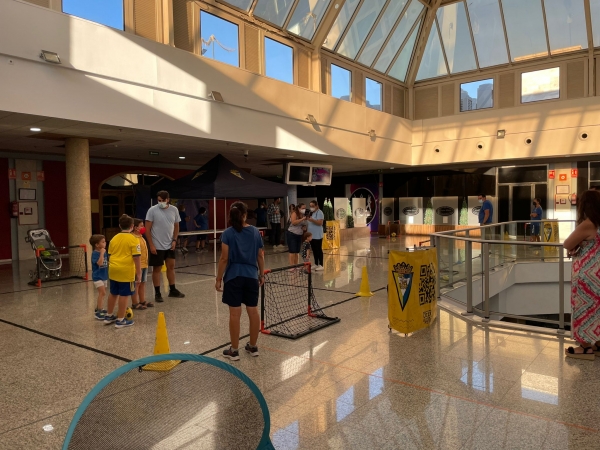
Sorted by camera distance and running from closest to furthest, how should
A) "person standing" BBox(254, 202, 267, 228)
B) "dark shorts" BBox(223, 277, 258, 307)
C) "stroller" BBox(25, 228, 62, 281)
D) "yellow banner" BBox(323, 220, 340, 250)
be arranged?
"dark shorts" BBox(223, 277, 258, 307) < "stroller" BBox(25, 228, 62, 281) < "yellow banner" BBox(323, 220, 340, 250) < "person standing" BBox(254, 202, 267, 228)

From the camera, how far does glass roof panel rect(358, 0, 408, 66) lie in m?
17.8

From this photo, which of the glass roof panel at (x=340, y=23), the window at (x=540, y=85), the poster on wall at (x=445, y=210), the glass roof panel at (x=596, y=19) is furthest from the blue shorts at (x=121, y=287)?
the poster on wall at (x=445, y=210)

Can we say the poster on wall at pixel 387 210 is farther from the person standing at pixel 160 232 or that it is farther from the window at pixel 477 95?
the person standing at pixel 160 232

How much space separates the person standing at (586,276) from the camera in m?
4.56

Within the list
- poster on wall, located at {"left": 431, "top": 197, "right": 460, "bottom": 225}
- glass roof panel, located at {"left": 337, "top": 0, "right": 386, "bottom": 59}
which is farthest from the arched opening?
poster on wall, located at {"left": 431, "top": 197, "right": 460, "bottom": 225}

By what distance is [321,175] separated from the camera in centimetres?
1886

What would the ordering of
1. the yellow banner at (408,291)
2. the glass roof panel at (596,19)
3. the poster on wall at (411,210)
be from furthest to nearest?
the poster on wall at (411,210) < the glass roof panel at (596,19) < the yellow banner at (408,291)

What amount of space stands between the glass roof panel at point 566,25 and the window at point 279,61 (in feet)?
31.8

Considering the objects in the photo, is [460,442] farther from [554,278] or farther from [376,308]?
[554,278]

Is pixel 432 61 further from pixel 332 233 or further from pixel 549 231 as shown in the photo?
pixel 549 231

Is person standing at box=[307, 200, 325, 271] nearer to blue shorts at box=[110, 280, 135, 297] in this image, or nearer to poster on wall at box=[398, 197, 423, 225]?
blue shorts at box=[110, 280, 135, 297]

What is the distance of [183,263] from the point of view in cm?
1327

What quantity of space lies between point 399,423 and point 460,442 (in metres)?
0.46

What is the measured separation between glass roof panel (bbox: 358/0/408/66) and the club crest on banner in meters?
14.7
